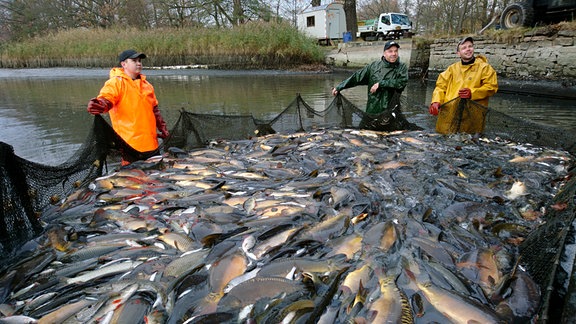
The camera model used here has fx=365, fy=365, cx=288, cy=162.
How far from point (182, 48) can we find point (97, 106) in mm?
24670

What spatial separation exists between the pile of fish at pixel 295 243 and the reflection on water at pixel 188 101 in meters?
3.36

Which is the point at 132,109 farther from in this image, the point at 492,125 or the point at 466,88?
the point at 492,125

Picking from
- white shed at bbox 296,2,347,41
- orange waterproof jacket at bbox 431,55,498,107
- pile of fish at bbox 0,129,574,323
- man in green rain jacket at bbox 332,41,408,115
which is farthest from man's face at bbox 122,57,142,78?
white shed at bbox 296,2,347,41

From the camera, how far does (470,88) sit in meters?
6.22

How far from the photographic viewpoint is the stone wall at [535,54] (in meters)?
13.1

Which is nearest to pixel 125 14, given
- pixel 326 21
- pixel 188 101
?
pixel 326 21

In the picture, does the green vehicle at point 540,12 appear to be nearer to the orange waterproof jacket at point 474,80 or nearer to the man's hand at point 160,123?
the orange waterproof jacket at point 474,80

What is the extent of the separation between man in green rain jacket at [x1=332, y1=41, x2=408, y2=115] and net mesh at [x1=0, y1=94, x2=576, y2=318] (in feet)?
0.83

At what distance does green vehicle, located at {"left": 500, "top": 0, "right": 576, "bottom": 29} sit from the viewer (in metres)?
14.4

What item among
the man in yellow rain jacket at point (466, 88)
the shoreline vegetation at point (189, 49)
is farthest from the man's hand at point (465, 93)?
the shoreline vegetation at point (189, 49)

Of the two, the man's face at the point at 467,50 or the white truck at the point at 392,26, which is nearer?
the man's face at the point at 467,50

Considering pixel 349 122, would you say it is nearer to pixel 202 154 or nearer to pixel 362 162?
pixel 362 162

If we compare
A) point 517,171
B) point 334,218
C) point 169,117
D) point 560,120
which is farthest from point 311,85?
point 334,218

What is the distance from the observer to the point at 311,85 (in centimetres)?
1870
